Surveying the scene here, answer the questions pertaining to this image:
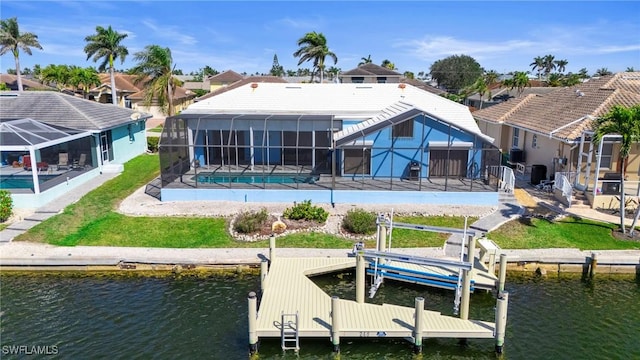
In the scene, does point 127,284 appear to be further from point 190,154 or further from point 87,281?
point 190,154

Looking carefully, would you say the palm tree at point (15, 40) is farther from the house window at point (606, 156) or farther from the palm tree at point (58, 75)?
the house window at point (606, 156)

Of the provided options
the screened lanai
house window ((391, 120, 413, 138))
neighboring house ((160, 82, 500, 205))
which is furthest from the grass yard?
the screened lanai

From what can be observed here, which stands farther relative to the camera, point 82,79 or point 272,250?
point 82,79

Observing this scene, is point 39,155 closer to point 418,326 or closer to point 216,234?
point 216,234

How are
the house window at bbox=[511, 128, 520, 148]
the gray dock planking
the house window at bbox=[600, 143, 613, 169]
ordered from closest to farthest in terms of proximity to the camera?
the gray dock planking → the house window at bbox=[600, 143, 613, 169] → the house window at bbox=[511, 128, 520, 148]

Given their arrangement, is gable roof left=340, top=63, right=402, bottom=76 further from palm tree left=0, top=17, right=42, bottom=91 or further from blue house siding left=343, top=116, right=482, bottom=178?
blue house siding left=343, top=116, right=482, bottom=178

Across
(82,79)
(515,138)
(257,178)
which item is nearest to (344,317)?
(257,178)

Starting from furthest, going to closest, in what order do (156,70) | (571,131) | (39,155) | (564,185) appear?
(156,70), (39,155), (571,131), (564,185)
